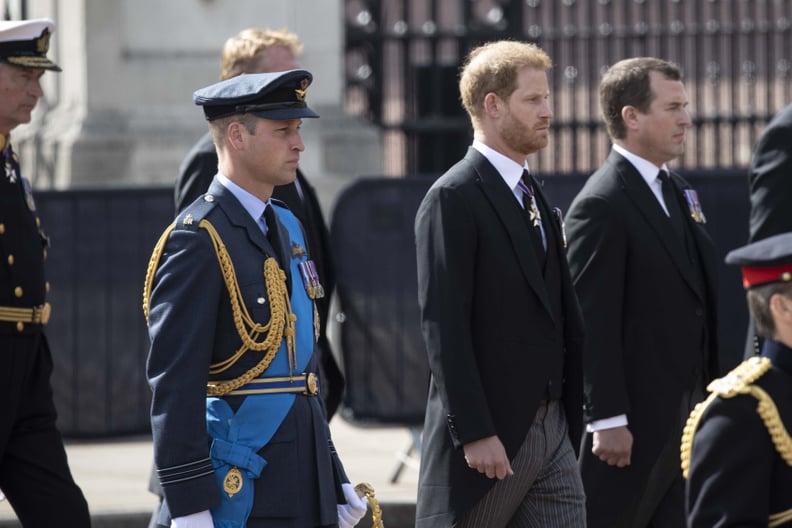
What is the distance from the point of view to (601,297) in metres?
5.40

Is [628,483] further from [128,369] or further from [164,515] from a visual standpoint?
[128,369]

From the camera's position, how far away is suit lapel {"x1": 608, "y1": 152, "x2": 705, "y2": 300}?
5480 millimetres

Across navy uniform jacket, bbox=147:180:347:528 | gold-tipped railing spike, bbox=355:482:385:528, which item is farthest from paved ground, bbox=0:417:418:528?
navy uniform jacket, bbox=147:180:347:528

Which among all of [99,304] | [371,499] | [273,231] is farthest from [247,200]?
[99,304]

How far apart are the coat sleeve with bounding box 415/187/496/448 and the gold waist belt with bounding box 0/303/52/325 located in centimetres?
126

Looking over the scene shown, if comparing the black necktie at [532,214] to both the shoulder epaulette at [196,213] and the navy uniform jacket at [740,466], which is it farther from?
the navy uniform jacket at [740,466]

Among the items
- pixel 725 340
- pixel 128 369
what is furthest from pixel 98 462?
pixel 725 340

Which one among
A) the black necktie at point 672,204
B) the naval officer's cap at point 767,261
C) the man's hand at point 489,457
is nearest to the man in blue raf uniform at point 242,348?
the man's hand at point 489,457

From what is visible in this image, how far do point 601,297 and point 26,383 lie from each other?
5.81 ft

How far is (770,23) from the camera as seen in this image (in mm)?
12648

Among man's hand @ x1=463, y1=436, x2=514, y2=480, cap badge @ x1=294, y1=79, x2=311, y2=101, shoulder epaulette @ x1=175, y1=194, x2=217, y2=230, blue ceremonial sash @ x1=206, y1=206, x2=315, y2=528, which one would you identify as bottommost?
man's hand @ x1=463, y1=436, x2=514, y2=480

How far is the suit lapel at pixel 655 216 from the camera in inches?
216

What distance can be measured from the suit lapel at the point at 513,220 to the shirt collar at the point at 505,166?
0.02 metres

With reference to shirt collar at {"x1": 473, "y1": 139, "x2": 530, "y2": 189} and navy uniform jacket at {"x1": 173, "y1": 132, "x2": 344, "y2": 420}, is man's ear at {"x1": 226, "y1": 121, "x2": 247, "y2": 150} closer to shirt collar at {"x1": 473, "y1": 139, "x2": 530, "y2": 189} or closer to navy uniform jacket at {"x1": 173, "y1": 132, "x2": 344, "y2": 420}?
shirt collar at {"x1": 473, "y1": 139, "x2": 530, "y2": 189}
